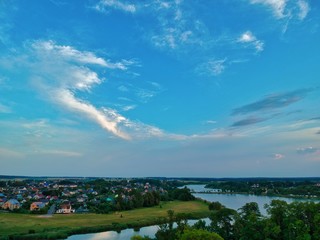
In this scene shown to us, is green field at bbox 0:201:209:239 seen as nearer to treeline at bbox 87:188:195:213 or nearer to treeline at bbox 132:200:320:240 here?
treeline at bbox 87:188:195:213

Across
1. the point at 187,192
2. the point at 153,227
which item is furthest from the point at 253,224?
the point at 187,192

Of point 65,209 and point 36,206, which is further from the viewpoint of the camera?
point 36,206

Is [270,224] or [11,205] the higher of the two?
[270,224]

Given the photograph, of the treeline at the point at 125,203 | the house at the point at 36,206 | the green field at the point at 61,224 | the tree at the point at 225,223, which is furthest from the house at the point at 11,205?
the tree at the point at 225,223

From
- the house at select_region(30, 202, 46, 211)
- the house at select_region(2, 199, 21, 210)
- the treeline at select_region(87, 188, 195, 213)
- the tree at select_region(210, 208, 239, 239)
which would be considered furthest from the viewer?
the treeline at select_region(87, 188, 195, 213)

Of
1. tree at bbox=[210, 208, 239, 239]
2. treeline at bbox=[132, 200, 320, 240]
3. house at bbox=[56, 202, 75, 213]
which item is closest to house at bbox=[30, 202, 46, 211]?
house at bbox=[56, 202, 75, 213]

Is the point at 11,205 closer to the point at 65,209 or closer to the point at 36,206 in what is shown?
the point at 36,206

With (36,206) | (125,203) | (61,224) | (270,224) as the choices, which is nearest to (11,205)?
(36,206)

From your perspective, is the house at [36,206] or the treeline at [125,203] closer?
the house at [36,206]

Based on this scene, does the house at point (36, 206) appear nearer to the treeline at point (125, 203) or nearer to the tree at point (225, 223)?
the treeline at point (125, 203)

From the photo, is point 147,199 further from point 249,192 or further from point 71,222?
point 249,192

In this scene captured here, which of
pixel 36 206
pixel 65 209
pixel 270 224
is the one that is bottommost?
pixel 65 209
